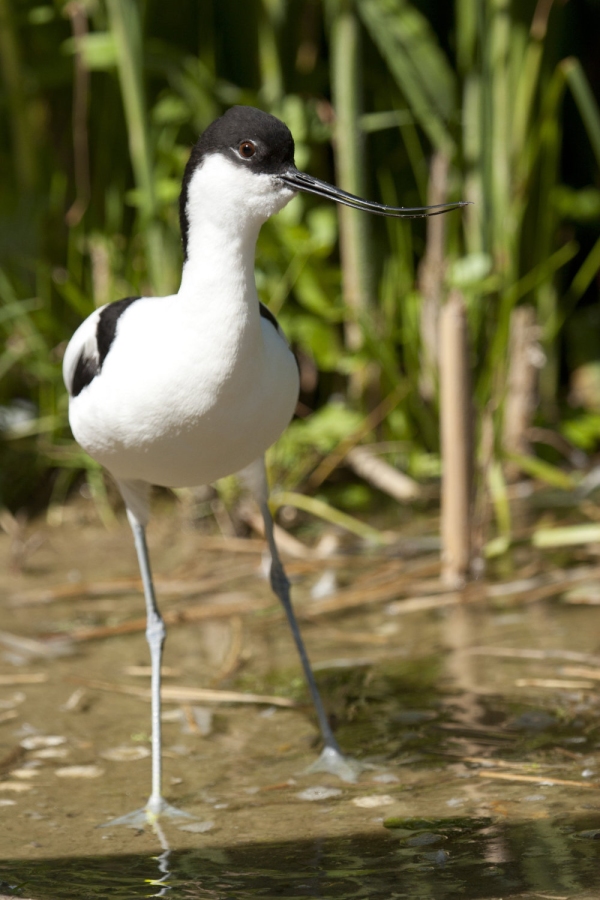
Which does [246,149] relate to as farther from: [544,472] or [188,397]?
[544,472]

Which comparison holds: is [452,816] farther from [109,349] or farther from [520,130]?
→ [520,130]

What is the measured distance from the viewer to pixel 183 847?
6.48ft

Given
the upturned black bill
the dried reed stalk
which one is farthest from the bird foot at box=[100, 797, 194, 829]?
the dried reed stalk

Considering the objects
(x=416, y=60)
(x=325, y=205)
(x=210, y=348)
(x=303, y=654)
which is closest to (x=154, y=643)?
(x=303, y=654)

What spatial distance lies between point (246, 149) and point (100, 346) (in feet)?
1.80

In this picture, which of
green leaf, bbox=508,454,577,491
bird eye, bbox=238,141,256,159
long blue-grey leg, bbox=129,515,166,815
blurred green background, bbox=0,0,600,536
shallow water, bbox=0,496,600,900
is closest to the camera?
shallow water, bbox=0,496,600,900

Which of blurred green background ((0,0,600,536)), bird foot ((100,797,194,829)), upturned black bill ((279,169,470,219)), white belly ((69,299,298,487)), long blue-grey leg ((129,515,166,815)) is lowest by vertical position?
bird foot ((100,797,194,829))

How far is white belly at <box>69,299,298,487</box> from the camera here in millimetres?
1981

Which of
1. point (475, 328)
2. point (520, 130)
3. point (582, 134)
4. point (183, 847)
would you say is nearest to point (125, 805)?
point (183, 847)

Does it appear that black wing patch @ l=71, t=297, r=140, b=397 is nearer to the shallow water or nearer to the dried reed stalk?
the shallow water

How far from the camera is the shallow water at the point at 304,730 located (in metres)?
1.84

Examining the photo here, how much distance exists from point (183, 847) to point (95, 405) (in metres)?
0.82

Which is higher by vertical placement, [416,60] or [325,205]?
[416,60]

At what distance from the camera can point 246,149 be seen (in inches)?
76.6
